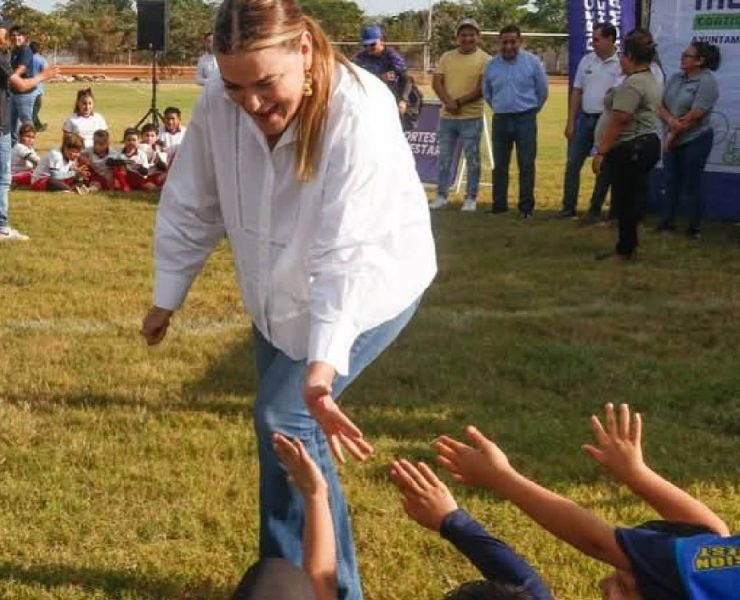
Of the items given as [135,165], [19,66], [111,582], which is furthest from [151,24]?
[111,582]

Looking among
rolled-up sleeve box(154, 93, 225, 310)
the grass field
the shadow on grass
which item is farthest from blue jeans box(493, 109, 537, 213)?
rolled-up sleeve box(154, 93, 225, 310)

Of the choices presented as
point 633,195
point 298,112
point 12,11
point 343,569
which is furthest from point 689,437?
point 12,11

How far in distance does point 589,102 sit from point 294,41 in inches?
338

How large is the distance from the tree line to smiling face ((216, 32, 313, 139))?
4444 centimetres

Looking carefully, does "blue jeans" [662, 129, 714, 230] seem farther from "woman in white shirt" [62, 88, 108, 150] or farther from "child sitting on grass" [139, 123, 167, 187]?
"woman in white shirt" [62, 88, 108, 150]

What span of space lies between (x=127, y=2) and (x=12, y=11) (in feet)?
111

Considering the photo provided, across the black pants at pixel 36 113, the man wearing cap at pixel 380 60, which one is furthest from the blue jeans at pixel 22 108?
the man wearing cap at pixel 380 60

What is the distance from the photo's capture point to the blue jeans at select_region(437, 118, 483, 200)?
39.2 feet

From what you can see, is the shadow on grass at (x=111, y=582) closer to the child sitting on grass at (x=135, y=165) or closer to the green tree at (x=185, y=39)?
the child sitting on grass at (x=135, y=165)

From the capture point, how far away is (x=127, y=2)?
3986 inches

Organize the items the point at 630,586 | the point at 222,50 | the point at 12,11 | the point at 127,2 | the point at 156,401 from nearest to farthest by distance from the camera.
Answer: the point at 630,586 < the point at 222,50 < the point at 156,401 < the point at 12,11 < the point at 127,2

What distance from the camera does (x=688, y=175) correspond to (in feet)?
34.0

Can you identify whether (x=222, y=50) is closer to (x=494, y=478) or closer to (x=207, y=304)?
(x=494, y=478)

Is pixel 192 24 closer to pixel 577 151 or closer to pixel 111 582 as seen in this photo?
pixel 577 151
